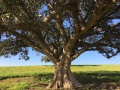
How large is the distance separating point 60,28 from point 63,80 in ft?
11.7

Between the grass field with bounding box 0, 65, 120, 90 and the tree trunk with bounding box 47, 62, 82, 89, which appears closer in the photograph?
the grass field with bounding box 0, 65, 120, 90

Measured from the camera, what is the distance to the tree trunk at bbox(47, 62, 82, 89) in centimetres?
1905

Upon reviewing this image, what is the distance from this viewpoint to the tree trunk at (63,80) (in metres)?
19.0

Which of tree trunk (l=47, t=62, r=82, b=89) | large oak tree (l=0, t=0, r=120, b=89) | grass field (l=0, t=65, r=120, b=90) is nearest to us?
large oak tree (l=0, t=0, r=120, b=89)

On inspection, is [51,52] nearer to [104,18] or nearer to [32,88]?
[32,88]

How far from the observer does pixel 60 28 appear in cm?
1919

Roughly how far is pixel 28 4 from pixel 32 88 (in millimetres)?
5775

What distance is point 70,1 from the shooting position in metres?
15.3

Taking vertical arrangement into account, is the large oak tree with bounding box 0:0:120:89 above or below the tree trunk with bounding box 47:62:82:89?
above

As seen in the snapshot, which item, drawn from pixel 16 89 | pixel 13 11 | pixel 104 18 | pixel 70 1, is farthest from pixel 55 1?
pixel 16 89

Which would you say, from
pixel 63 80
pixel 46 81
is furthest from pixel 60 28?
pixel 46 81

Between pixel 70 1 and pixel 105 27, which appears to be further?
pixel 105 27

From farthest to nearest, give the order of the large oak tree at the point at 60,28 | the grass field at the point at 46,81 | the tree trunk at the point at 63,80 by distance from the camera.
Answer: the tree trunk at the point at 63,80 < the grass field at the point at 46,81 < the large oak tree at the point at 60,28

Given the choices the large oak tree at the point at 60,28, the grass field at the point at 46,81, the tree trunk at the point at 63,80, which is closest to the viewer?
the large oak tree at the point at 60,28
